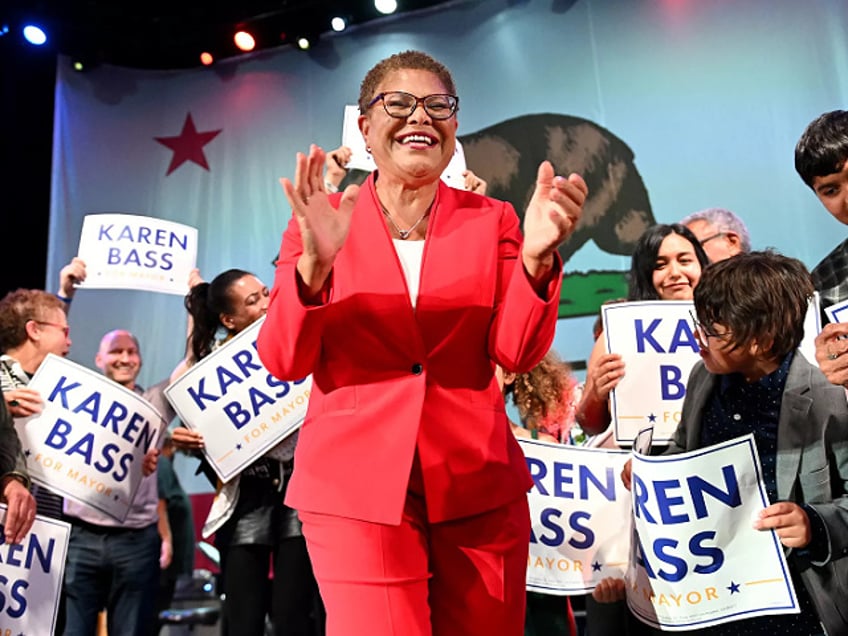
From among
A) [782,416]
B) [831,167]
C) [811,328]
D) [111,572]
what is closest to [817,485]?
[782,416]

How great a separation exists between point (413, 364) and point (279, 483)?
1.75 metres

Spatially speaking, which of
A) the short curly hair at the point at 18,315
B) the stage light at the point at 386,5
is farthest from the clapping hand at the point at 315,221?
the stage light at the point at 386,5

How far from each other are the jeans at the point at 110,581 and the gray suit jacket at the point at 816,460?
2607 millimetres

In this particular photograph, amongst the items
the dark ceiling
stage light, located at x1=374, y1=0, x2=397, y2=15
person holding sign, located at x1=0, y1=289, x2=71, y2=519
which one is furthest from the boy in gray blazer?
the dark ceiling

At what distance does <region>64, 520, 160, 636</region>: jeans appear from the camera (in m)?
3.60

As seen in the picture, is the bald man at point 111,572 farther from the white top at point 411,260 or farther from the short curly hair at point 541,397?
the white top at point 411,260

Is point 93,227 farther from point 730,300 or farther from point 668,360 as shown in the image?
point 730,300

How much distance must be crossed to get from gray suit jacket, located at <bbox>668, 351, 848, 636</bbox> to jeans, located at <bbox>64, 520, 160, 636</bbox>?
2.61 meters

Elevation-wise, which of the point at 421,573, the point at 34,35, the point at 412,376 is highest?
the point at 34,35

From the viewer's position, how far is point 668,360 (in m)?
2.99

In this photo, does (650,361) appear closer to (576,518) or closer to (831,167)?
(576,518)

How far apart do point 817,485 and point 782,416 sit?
0.59 feet

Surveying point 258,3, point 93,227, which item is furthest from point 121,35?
point 93,227

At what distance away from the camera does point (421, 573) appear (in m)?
1.67
